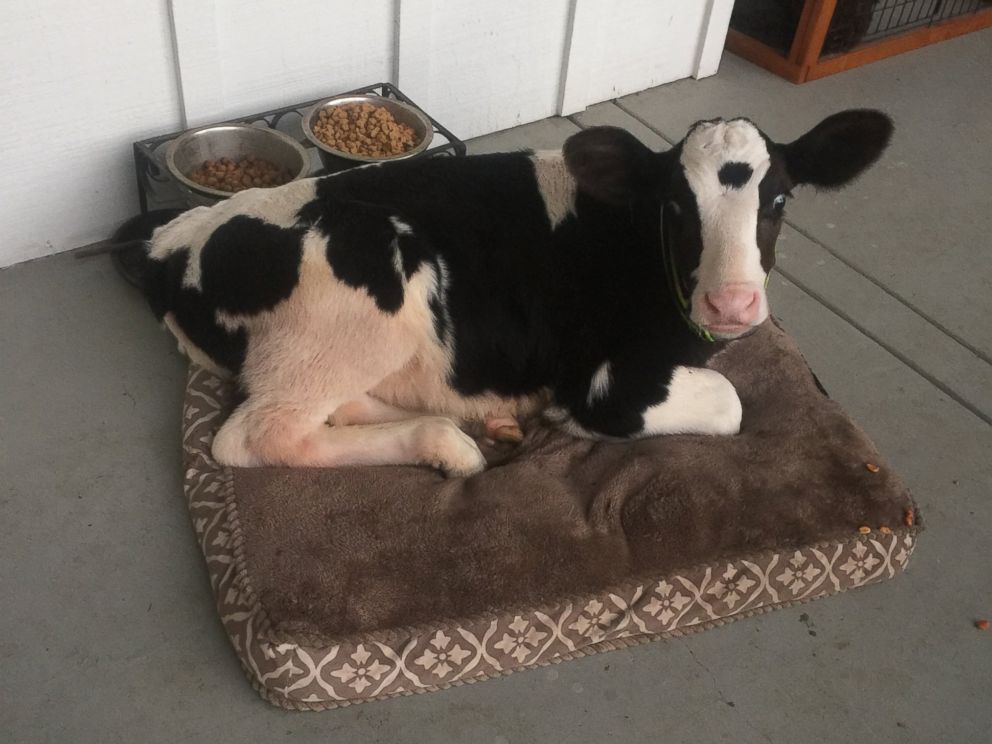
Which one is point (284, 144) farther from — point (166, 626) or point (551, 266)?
point (166, 626)

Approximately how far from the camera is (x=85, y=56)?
307 centimetres

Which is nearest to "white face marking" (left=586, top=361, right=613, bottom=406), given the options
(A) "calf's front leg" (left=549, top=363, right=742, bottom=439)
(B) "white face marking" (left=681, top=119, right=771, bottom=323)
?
(A) "calf's front leg" (left=549, top=363, right=742, bottom=439)

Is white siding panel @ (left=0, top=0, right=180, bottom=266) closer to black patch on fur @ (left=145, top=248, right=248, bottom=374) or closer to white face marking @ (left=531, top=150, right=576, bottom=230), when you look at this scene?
black patch on fur @ (left=145, top=248, right=248, bottom=374)

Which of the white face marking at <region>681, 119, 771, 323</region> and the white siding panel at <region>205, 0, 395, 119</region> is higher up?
the white face marking at <region>681, 119, 771, 323</region>

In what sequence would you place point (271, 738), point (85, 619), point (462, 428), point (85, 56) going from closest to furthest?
point (271, 738), point (85, 619), point (462, 428), point (85, 56)

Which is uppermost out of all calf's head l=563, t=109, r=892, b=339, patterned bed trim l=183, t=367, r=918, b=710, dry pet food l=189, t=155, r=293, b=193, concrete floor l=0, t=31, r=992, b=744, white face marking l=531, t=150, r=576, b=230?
calf's head l=563, t=109, r=892, b=339

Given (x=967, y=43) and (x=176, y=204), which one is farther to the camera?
(x=967, y=43)

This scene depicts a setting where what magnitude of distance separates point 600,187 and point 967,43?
13.0 ft

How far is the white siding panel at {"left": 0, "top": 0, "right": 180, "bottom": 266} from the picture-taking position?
2984 mm

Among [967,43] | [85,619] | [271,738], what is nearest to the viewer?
[271,738]

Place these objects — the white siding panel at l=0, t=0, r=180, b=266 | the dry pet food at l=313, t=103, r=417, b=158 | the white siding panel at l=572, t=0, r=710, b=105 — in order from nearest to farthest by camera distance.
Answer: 1. the white siding panel at l=0, t=0, r=180, b=266
2. the dry pet food at l=313, t=103, r=417, b=158
3. the white siding panel at l=572, t=0, r=710, b=105

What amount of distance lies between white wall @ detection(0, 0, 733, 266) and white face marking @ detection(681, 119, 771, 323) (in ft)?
5.55

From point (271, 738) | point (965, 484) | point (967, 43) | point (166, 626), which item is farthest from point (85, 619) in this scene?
point (967, 43)

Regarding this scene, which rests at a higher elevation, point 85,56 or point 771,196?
point 771,196
